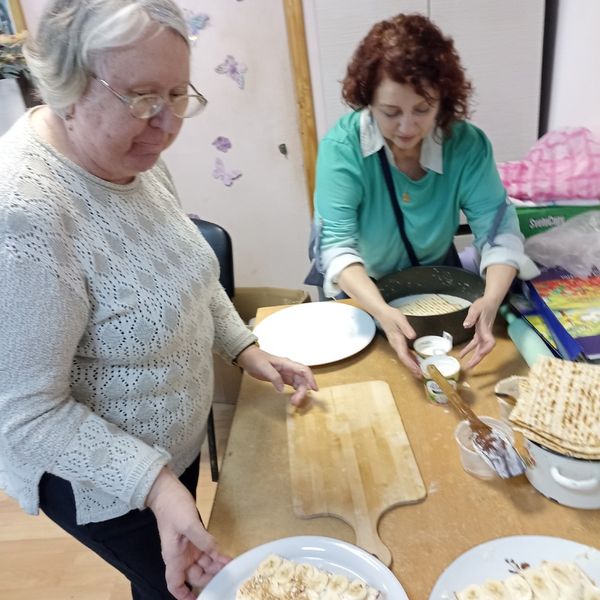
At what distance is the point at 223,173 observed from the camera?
9.27ft

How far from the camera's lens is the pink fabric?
63.2 inches

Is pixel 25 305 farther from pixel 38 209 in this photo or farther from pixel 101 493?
pixel 101 493

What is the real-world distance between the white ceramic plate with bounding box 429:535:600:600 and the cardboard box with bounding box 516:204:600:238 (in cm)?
102

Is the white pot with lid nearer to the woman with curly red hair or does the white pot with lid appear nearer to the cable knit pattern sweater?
the woman with curly red hair

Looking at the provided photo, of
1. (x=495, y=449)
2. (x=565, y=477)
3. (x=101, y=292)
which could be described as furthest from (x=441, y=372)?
(x=101, y=292)

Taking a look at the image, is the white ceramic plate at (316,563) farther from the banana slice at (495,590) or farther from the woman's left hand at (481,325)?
the woman's left hand at (481,325)

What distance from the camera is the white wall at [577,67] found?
1867mm

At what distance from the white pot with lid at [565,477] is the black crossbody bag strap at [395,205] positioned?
802 mm

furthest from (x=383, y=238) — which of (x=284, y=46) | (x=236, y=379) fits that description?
(x=284, y=46)

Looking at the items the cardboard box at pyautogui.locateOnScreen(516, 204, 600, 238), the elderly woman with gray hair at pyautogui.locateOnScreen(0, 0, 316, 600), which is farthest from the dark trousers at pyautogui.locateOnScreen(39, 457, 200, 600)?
the cardboard box at pyautogui.locateOnScreen(516, 204, 600, 238)

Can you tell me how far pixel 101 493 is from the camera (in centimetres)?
89

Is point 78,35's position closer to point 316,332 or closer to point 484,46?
point 316,332

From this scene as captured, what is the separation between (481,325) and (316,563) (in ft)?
2.16

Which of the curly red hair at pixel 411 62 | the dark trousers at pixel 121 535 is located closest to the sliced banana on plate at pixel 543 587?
the dark trousers at pixel 121 535
